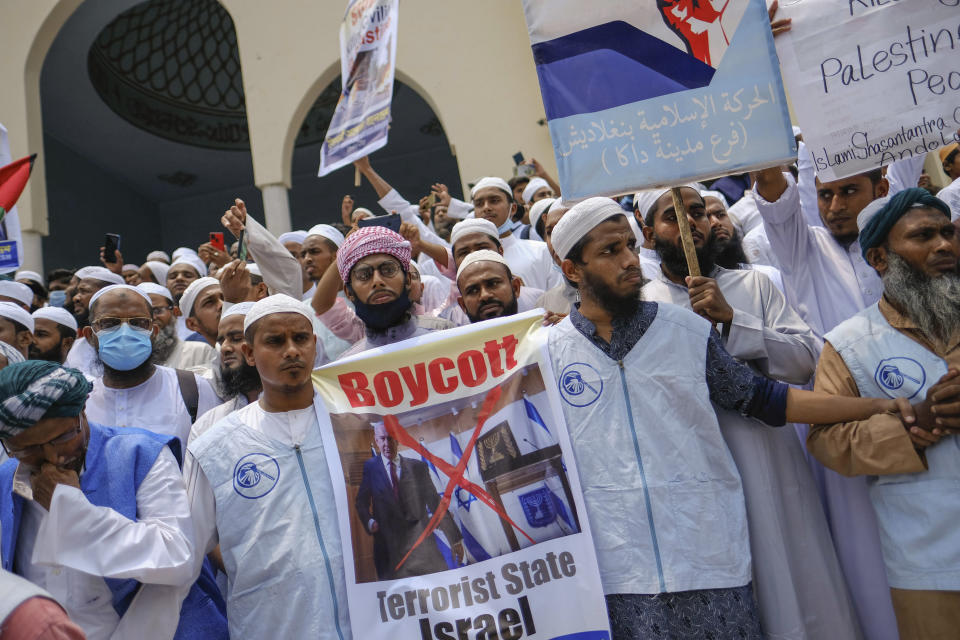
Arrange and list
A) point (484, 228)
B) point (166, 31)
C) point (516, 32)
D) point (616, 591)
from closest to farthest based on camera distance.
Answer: point (616, 591)
point (484, 228)
point (516, 32)
point (166, 31)

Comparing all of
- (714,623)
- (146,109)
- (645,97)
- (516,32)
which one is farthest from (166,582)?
(146,109)

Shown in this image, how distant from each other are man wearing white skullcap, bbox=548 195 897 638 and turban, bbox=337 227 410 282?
0.97m

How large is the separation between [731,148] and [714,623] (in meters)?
1.53

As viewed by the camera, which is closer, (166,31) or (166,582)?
(166,582)

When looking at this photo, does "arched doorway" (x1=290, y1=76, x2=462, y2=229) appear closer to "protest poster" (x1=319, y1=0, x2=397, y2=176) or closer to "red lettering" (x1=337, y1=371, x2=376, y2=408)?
"protest poster" (x1=319, y1=0, x2=397, y2=176)

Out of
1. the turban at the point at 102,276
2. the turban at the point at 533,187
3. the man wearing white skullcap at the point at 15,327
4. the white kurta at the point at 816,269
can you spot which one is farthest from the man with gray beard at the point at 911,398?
the turban at the point at 102,276

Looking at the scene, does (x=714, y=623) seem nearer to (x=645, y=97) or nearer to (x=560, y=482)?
(x=560, y=482)

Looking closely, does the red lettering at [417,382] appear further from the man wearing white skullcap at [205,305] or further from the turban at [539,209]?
the turban at [539,209]

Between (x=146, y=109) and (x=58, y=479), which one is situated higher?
(x=146, y=109)

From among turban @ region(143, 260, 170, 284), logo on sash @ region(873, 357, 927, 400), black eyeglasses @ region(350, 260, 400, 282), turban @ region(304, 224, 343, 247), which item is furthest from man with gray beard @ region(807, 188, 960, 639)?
turban @ region(143, 260, 170, 284)

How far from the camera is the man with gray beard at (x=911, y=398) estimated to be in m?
2.21

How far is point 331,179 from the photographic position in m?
16.8

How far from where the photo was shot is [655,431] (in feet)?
7.63

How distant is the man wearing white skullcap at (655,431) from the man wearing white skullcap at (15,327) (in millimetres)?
2938
